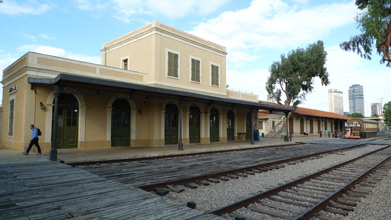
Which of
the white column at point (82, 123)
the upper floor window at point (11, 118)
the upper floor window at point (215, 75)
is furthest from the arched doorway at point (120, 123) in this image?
the upper floor window at point (215, 75)

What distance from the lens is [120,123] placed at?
13.8 metres

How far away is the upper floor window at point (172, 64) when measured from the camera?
15828 mm

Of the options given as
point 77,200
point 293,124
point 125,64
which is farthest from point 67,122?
point 293,124

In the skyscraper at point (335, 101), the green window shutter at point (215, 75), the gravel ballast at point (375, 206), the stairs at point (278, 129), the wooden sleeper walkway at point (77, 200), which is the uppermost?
the skyscraper at point (335, 101)

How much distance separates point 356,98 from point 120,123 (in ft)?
644

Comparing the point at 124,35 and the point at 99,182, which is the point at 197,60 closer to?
the point at 124,35

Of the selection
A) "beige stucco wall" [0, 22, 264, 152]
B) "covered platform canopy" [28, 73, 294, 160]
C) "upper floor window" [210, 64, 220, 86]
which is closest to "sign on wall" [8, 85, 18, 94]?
"beige stucco wall" [0, 22, 264, 152]

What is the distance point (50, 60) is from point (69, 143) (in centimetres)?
406

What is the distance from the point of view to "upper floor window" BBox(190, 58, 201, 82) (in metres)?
17.4

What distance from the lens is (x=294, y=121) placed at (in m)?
32.2

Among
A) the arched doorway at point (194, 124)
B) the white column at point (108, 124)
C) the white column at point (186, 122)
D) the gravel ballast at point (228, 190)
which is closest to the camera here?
the gravel ballast at point (228, 190)

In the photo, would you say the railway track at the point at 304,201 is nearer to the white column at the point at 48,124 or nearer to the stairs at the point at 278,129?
the white column at the point at 48,124

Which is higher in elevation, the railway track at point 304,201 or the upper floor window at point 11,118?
the upper floor window at point 11,118

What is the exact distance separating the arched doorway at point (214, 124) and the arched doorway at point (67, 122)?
9.81m
